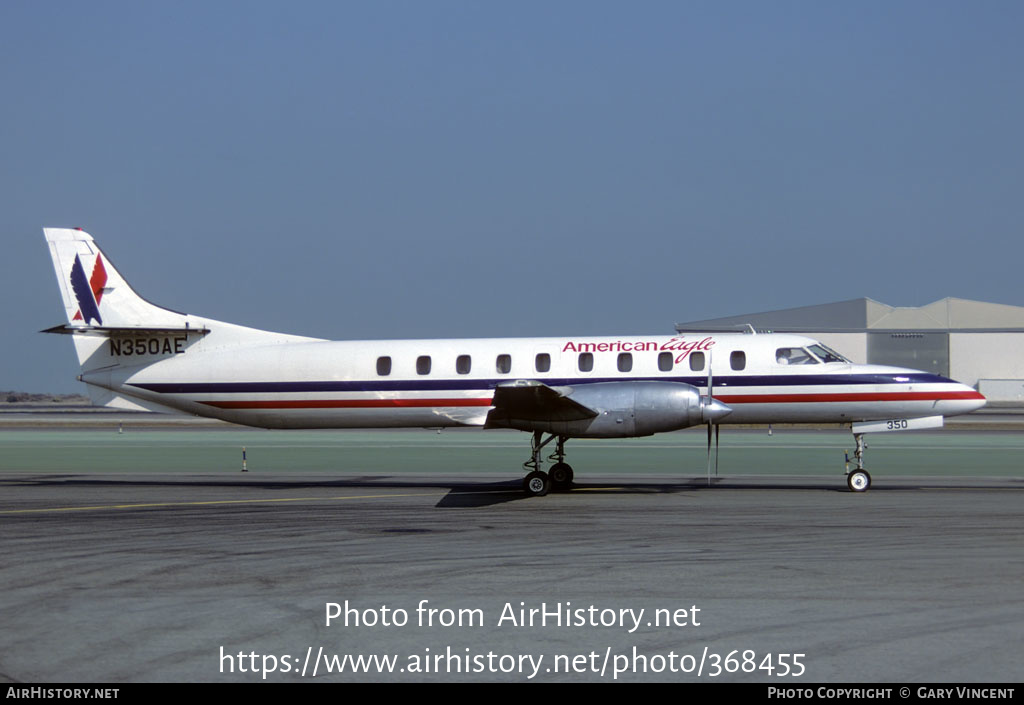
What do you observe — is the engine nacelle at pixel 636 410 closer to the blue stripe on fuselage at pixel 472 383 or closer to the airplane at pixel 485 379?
the airplane at pixel 485 379

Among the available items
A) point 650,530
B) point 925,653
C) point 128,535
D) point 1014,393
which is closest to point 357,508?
point 128,535

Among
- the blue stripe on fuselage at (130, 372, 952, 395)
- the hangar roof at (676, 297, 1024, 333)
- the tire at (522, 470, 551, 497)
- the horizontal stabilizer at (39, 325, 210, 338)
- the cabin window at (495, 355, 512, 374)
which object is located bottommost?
the tire at (522, 470, 551, 497)

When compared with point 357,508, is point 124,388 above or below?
above

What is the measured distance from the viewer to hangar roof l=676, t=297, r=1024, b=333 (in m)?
88.3

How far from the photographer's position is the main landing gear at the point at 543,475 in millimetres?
21734

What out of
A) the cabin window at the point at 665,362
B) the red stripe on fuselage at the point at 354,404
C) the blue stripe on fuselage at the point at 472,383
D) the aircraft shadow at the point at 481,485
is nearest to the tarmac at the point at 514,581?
the aircraft shadow at the point at 481,485

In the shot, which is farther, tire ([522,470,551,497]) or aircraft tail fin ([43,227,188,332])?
aircraft tail fin ([43,227,188,332])

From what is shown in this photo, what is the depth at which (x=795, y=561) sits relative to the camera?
41.0 feet

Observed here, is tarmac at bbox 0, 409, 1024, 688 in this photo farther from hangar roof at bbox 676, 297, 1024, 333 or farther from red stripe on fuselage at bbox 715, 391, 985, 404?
hangar roof at bbox 676, 297, 1024, 333

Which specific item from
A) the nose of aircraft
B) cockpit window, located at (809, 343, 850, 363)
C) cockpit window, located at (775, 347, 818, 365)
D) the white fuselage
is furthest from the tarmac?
cockpit window, located at (809, 343, 850, 363)

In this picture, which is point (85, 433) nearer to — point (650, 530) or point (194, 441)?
point (194, 441)

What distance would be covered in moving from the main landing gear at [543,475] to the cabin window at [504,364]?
1.81 meters

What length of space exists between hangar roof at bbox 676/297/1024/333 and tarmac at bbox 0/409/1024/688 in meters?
67.4
